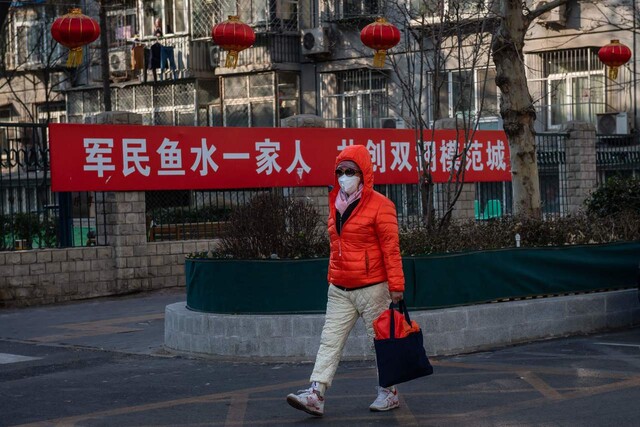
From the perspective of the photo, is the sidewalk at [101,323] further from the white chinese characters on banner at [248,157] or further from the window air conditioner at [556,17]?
the window air conditioner at [556,17]

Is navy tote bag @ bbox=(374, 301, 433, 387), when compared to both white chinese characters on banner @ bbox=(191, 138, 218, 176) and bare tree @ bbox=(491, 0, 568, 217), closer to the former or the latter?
bare tree @ bbox=(491, 0, 568, 217)

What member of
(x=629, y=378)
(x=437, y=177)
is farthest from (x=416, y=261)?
(x=437, y=177)

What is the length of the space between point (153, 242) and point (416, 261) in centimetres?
805

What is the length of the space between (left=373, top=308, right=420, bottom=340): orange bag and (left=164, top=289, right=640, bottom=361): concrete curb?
2897 mm

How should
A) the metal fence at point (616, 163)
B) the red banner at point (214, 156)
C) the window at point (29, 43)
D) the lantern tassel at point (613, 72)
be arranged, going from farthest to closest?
1. the window at point (29, 43)
2. the lantern tassel at point (613, 72)
3. the metal fence at point (616, 163)
4. the red banner at point (214, 156)

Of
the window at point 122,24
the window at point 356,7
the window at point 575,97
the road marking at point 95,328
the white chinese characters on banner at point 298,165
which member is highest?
the window at point 122,24

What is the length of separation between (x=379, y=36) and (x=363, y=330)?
1139 cm

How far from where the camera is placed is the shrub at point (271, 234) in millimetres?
11820

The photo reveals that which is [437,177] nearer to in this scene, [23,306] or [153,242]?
[153,242]

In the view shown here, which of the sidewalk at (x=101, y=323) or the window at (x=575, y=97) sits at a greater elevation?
the window at (x=575, y=97)

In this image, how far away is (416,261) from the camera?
37.0 ft

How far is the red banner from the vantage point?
680 inches

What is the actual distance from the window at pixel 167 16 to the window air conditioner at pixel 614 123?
13130mm

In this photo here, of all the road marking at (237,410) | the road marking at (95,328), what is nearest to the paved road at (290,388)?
the road marking at (237,410)
